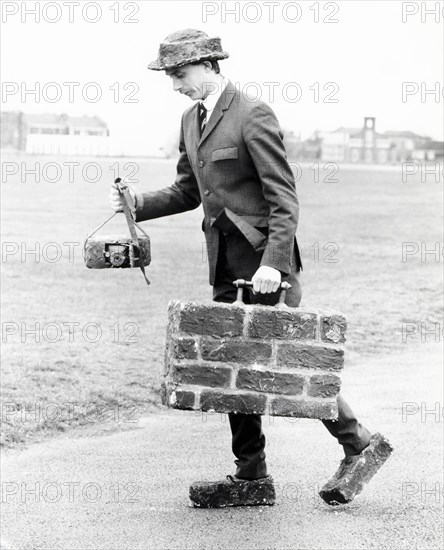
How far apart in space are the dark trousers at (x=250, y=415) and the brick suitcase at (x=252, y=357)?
1.32ft

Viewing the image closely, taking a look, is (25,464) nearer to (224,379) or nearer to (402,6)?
(224,379)

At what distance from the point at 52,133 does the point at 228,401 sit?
1326 cm

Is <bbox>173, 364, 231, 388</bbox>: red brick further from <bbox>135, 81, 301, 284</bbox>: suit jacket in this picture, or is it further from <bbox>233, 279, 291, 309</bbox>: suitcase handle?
<bbox>135, 81, 301, 284</bbox>: suit jacket

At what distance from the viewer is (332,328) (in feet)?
13.8

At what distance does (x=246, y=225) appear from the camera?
14.9 ft

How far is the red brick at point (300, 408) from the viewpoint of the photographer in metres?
4.20

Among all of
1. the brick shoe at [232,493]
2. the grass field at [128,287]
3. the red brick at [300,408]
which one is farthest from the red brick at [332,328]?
the grass field at [128,287]

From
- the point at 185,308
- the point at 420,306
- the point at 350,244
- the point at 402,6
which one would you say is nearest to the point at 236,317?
the point at 185,308

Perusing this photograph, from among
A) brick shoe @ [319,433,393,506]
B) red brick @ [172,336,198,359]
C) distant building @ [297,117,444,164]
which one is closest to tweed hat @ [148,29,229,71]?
red brick @ [172,336,198,359]

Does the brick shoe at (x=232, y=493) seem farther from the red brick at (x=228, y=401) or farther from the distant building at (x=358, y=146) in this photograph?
the distant building at (x=358, y=146)

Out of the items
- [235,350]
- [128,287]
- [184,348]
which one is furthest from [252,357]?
[128,287]

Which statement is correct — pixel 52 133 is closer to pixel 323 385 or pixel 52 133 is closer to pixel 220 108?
pixel 220 108

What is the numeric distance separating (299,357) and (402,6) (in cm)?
1092

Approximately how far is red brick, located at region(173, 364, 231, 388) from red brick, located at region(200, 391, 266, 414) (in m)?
0.04
